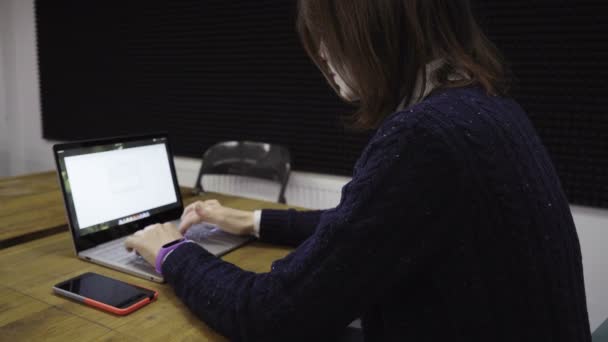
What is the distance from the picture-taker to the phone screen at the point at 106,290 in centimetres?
103

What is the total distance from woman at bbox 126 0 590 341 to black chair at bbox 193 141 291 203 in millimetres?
2111

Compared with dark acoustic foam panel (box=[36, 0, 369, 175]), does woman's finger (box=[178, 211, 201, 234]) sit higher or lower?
lower

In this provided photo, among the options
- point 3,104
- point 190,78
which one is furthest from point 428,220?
point 3,104

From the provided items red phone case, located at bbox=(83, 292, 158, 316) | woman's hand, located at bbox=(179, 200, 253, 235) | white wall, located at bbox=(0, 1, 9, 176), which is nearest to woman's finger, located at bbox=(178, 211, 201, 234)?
woman's hand, located at bbox=(179, 200, 253, 235)

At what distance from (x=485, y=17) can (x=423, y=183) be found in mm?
2235

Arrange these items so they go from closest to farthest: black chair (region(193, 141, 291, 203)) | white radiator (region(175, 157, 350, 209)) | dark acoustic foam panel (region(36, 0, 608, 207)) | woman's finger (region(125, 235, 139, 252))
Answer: woman's finger (region(125, 235, 139, 252))
dark acoustic foam panel (region(36, 0, 608, 207))
black chair (region(193, 141, 291, 203))
white radiator (region(175, 157, 350, 209))

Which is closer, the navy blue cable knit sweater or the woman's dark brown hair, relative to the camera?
the navy blue cable knit sweater

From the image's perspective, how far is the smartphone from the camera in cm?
101

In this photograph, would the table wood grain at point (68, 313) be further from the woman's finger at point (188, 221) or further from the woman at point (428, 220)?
the woman's finger at point (188, 221)

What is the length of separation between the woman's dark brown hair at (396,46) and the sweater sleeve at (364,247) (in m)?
0.16

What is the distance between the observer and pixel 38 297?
1065mm

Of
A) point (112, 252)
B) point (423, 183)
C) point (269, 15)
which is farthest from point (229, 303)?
point (269, 15)

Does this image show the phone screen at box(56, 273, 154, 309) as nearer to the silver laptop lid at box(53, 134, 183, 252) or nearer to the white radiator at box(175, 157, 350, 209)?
the silver laptop lid at box(53, 134, 183, 252)

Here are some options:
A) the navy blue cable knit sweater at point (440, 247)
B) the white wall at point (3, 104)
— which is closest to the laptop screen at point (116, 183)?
the navy blue cable knit sweater at point (440, 247)
